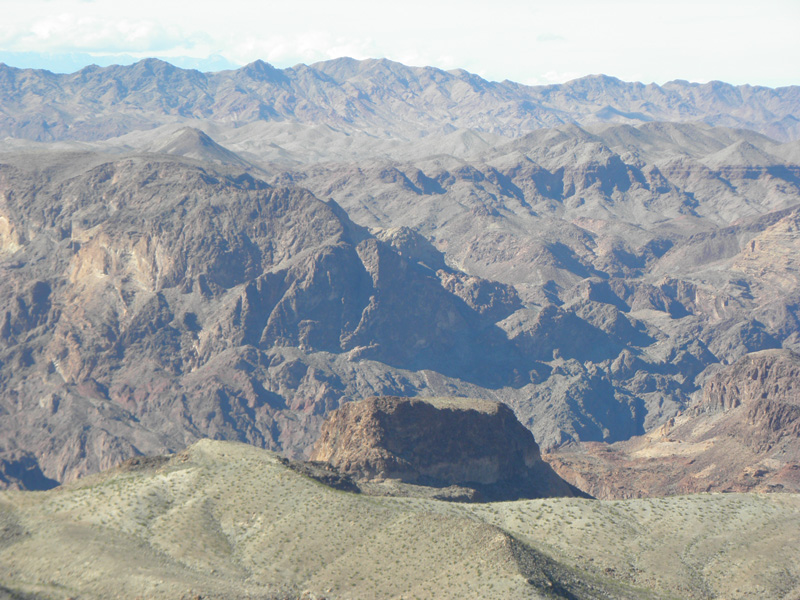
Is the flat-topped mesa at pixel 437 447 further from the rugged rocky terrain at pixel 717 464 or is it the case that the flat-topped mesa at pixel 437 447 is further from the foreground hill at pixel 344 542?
the rugged rocky terrain at pixel 717 464

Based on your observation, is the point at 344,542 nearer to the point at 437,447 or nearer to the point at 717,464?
the point at 437,447

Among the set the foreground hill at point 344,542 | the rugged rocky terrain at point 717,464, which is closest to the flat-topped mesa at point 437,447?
the foreground hill at point 344,542

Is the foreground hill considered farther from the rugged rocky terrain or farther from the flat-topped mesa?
the rugged rocky terrain

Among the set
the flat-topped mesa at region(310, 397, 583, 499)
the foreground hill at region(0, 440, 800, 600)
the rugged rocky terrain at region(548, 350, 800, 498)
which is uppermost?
the foreground hill at region(0, 440, 800, 600)

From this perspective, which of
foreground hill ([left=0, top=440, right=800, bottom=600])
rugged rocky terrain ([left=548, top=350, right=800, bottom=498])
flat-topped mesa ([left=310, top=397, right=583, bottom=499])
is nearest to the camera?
foreground hill ([left=0, top=440, right=800, bottom=600])

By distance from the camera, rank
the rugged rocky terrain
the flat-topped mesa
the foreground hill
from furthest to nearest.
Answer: the rugged rocky terrain → the flat-topped mesa → the foreground hill

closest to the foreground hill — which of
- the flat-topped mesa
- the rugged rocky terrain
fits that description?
the flat-topped mesa

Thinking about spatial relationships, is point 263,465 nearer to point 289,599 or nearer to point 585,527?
point 289,599

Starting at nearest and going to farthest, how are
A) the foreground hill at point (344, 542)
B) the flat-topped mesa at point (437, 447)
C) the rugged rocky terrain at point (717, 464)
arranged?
the foreground hill at point (344, 542)
the flat-topped mesa at point (437, 447)
the rugged rocky terrain at point (717, 464)
